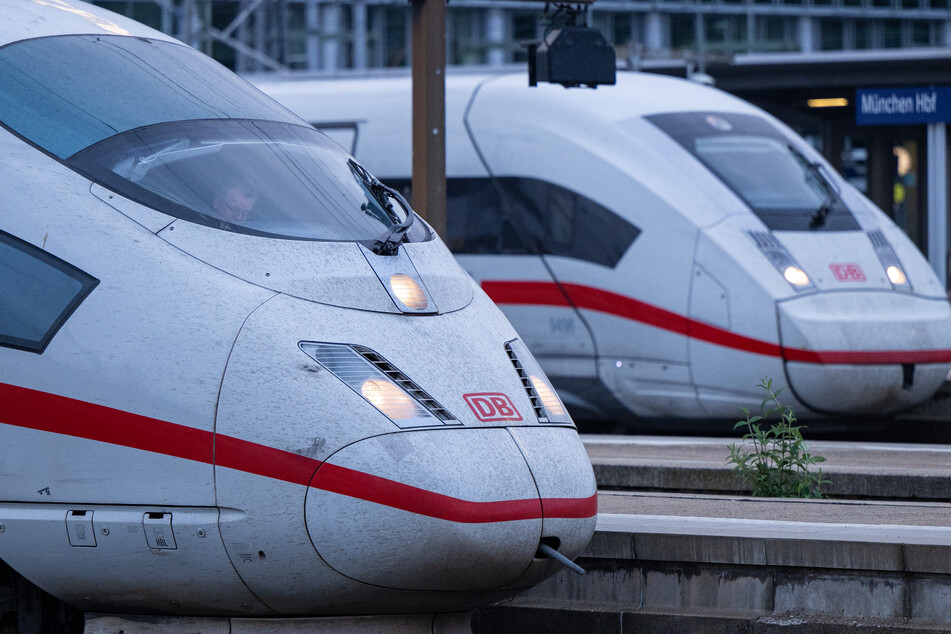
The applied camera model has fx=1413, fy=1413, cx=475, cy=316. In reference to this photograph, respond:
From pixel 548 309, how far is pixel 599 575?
15.9ft

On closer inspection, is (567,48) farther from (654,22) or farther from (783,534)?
(654,22)

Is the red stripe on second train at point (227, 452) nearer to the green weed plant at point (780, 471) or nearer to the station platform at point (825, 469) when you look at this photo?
the green weed plant at point (780, 471)

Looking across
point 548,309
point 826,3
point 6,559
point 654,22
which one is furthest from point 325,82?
point 826,3

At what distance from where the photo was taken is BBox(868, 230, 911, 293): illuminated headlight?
32.1 feet

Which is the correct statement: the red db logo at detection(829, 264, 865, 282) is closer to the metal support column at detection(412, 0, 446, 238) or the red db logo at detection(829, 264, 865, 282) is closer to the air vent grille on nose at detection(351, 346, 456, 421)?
Result: the metal support column at detection(412, 0, 446, 238)

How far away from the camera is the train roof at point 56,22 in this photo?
496 centimetres

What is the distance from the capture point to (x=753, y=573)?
17.0 ft

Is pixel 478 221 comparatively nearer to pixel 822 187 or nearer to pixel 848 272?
pixel 822 187

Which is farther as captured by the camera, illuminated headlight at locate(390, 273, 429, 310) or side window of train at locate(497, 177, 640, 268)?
side window of train at locate(497, 177, 640, 268)

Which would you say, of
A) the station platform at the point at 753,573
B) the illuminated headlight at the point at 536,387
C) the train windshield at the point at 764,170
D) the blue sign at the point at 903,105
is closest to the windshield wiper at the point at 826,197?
the train windshield at the point at 764,170

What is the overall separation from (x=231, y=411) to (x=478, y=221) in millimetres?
6468

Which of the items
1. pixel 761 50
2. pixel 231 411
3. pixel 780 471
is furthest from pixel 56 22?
pixel 761 50

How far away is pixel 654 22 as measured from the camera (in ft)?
168

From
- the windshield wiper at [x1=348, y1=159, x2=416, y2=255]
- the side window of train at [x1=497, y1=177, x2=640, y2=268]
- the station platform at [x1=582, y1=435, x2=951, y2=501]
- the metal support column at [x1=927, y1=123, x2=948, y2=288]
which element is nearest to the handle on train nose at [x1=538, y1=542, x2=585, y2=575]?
the windshield wiper at [x1=348, y1=159, x2=416, y2=255]
